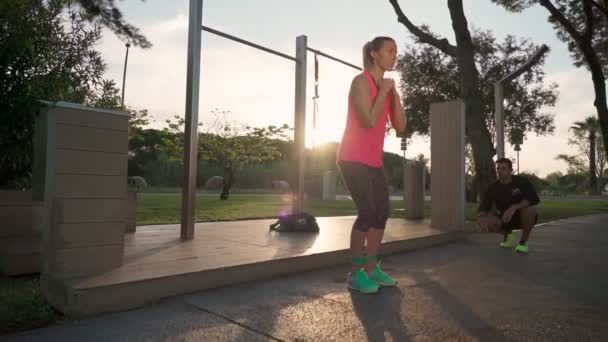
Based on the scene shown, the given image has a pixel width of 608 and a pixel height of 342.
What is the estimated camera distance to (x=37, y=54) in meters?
3.44

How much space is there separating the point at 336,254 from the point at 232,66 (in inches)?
167

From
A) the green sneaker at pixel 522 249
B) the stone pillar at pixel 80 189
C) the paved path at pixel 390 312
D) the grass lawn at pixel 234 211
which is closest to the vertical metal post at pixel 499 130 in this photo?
the grass lawn at pixel 234 211

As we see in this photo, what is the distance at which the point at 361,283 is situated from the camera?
2848 mm

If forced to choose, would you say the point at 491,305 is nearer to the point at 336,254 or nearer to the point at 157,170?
the point at 336,254

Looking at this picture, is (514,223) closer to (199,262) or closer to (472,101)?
(199,262)

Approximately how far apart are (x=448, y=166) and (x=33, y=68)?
519 cm

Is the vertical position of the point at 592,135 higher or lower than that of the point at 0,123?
higher

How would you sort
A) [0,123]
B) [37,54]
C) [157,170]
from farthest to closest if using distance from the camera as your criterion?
[157,170] → [37,54] → [0,123]

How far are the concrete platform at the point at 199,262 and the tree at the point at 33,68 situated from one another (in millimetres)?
1174

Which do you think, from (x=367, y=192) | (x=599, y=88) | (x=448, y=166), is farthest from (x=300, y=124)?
(x=599, y=88)

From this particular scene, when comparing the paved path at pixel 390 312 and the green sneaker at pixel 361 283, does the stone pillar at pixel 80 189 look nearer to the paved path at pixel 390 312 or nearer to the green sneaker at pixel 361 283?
the paved path at pixel 390 312

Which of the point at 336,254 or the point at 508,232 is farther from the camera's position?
the point at 508,232

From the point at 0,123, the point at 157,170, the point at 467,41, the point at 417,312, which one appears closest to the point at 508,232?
the point at 417,312

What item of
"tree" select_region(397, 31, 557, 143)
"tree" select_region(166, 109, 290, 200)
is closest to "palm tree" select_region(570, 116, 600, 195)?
"tree" select_region(397, 31, 557, 143)
